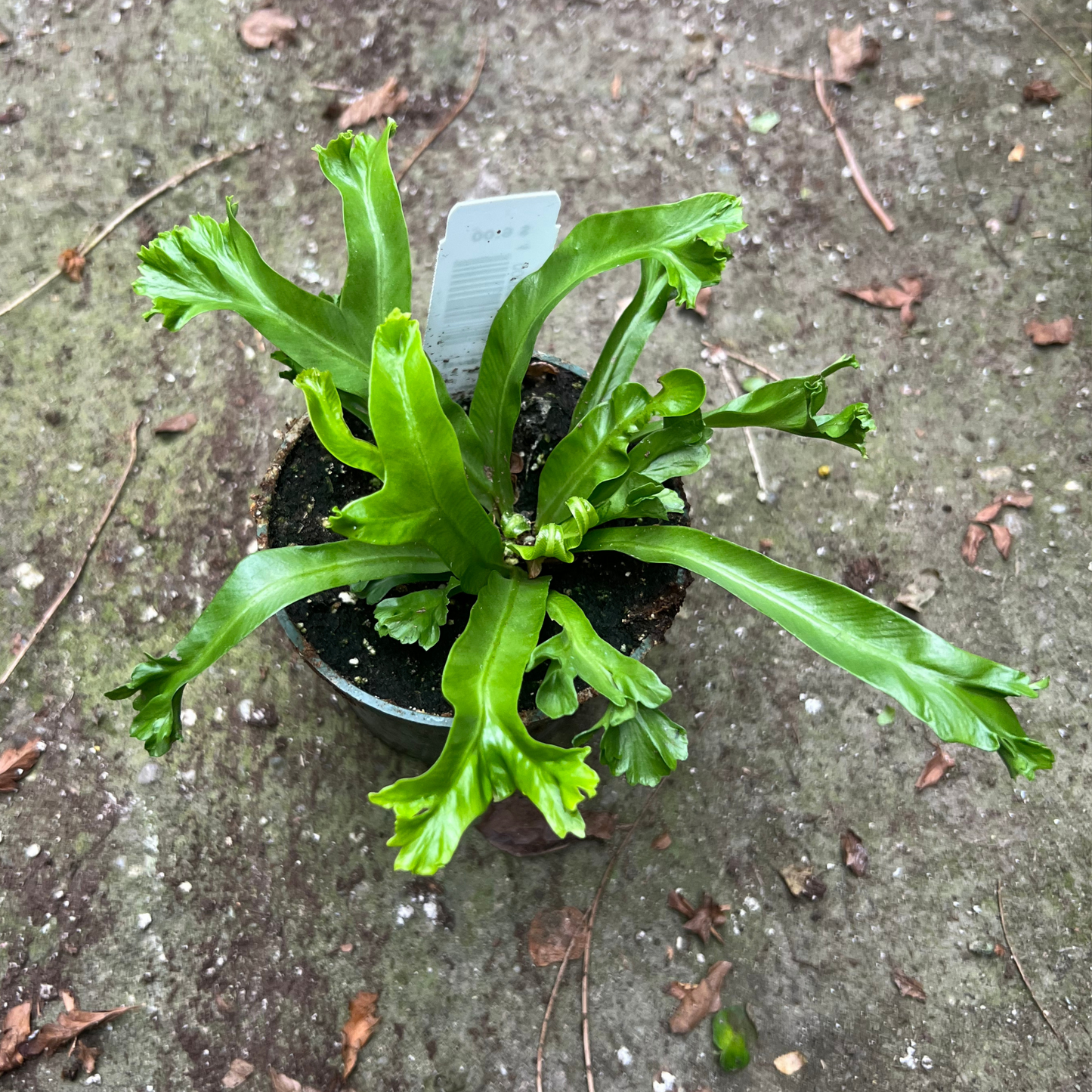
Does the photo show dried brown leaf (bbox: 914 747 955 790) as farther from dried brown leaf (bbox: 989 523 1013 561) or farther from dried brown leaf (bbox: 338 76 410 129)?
dried brown leaf (bbox: 338 76 410 129)

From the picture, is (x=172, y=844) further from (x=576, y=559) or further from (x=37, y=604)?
(x=576, y=559)

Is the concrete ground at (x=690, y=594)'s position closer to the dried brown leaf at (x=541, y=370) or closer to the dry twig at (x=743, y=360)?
the dry twig at (x=743, y=360)

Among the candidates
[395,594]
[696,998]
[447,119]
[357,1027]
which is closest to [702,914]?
[696,998]

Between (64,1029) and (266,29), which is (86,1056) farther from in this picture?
(266,29)

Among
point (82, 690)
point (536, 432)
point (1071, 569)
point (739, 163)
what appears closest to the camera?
point (536, 432)

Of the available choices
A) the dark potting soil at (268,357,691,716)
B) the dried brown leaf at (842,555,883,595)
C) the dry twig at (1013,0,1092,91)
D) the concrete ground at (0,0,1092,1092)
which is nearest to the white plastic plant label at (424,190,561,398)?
the dark potting soil at (268,357,691,716)

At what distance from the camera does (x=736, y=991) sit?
1648 millimetres

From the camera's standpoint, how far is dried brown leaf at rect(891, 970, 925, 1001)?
1.67 meters

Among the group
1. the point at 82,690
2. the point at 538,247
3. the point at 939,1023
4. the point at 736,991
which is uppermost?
the point at 538,247

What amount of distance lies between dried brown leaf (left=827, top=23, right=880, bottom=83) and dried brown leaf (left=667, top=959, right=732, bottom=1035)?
2112 millimetres

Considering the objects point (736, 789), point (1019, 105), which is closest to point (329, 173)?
point (736, 789)

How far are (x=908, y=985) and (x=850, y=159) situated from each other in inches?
73.1

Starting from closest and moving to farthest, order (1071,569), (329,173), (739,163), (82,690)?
(329,173) → (82,690) → (1071,569) → (739,163)

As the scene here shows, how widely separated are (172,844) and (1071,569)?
192cm
